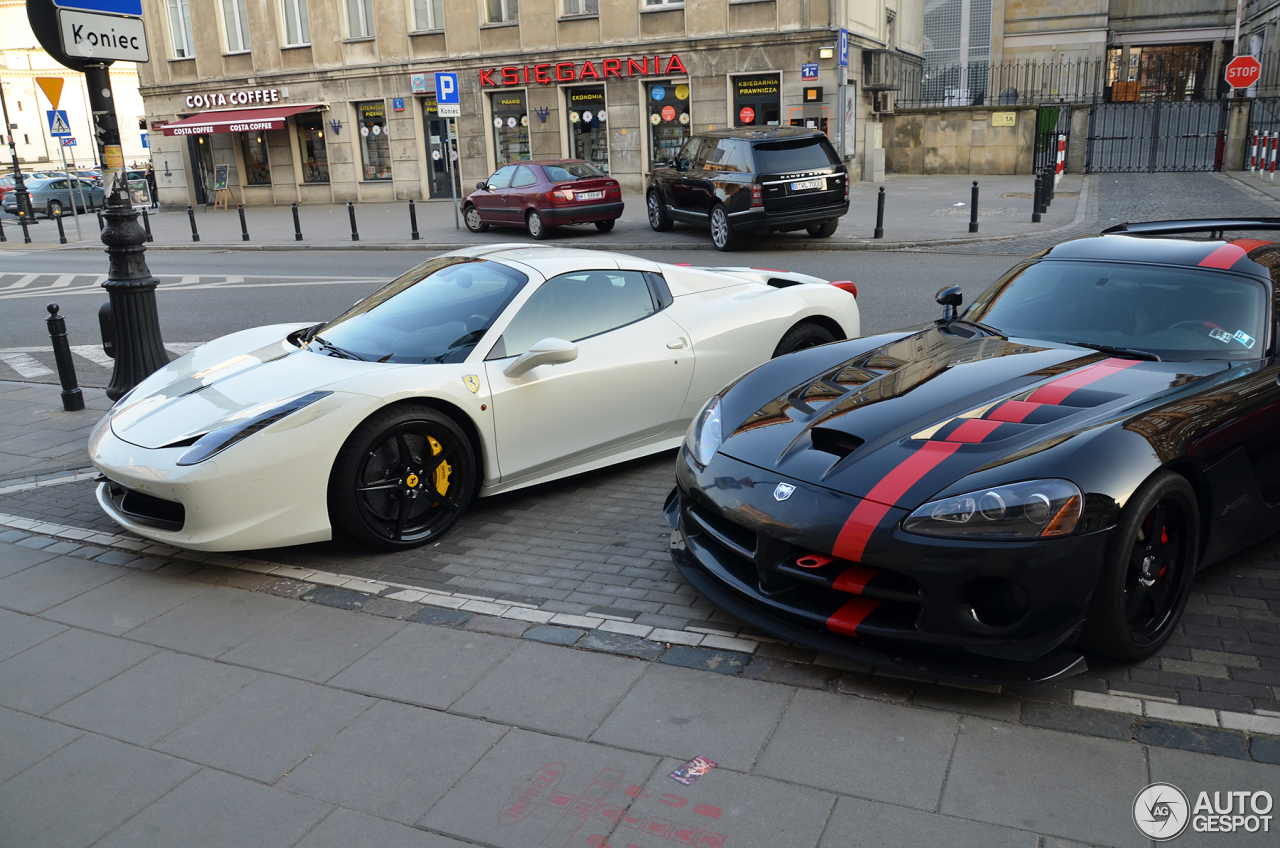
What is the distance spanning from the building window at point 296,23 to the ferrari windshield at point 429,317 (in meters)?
29.8

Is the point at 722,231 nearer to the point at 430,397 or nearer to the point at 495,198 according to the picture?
the point at 495,198

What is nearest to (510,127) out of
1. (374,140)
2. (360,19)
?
(374,140)

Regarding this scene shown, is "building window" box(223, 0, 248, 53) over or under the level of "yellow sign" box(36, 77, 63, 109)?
over

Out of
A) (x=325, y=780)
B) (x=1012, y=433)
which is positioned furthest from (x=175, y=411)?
(x=1012, y=433)

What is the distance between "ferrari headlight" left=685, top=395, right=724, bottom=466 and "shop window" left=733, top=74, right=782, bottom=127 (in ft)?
75.2

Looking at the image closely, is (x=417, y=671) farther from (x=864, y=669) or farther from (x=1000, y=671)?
(x=1000, y=671)

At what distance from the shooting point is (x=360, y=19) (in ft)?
102

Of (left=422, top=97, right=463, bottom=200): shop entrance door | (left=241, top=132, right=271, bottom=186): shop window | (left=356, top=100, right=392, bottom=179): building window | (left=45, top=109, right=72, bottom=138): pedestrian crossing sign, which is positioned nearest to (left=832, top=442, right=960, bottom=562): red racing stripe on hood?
(left=45, top=109, right=72, bottom=138): pedestrian crossing sign

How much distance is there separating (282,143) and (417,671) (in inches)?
1304

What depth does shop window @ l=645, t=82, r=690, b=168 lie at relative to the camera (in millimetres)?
27219

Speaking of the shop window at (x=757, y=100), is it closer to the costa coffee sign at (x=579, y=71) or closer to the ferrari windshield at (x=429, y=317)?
the costa coffee sign at (x=579, y=71)

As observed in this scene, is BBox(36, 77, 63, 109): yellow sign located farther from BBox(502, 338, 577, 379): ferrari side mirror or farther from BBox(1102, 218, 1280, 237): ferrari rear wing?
BBox(1102, 218, 1280, 237): ferrari rear wing

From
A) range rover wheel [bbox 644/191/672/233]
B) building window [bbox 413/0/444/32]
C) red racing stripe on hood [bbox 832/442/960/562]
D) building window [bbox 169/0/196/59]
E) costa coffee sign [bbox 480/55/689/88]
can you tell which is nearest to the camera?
red racing stripe on hood [bbox 832/442/960/562]

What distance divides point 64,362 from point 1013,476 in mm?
7335
